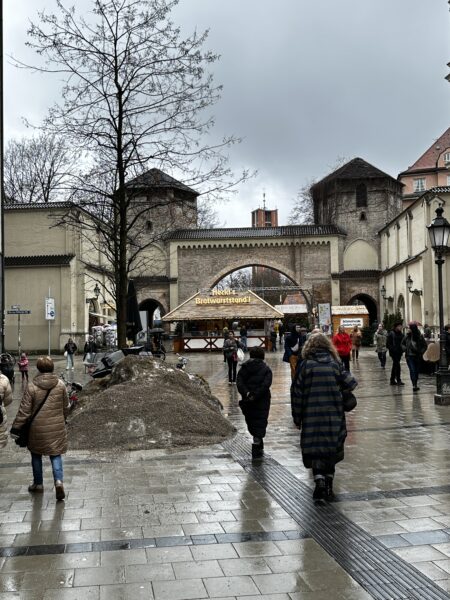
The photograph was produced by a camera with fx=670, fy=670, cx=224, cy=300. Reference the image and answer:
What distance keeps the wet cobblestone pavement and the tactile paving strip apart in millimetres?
14

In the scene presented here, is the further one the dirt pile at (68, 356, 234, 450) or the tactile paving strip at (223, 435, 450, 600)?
the dirt pile at (68, 356, 234, 450)

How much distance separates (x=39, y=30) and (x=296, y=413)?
12.6 m

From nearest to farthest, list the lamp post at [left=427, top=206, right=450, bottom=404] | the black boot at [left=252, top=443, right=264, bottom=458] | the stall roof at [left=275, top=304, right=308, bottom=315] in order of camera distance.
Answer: the black boot at [left=252, top=443, right=264, bottom=458]
the lamp post at [left=427, top=206, right=450, bottom=404]
the stall roof at [left=275, top=304, right=308, bottom=315]

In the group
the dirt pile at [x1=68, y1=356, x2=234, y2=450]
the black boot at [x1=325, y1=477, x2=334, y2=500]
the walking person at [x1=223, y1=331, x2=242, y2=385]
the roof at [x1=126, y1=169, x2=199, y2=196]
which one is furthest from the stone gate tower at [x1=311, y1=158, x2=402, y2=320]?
the black boot at [x1=325, y1=477, x2=334, y2=500]

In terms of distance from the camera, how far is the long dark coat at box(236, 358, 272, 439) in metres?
9.06

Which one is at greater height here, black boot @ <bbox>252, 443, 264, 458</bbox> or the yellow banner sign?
the yellow banner sign

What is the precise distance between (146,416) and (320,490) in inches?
177

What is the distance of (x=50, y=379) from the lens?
7273mm

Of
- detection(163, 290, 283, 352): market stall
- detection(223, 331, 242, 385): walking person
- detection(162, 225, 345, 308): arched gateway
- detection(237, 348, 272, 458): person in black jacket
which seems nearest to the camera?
detection(237, 348, 272, 458): person in black jacket

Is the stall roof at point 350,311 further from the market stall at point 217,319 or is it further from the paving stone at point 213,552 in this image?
the paving stone at point 213,552

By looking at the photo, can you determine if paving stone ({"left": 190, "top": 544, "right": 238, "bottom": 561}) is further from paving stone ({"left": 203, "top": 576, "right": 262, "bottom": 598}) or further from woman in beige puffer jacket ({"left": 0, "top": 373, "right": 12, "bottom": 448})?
woman in beige puffer jacket ({"left": 0, "top": 373, "right": 12, "bottom": 448})

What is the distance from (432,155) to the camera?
75.5 meters

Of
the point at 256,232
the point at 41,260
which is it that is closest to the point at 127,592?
the point at 41,260

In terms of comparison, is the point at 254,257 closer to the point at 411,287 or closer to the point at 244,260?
the point at 244,260
